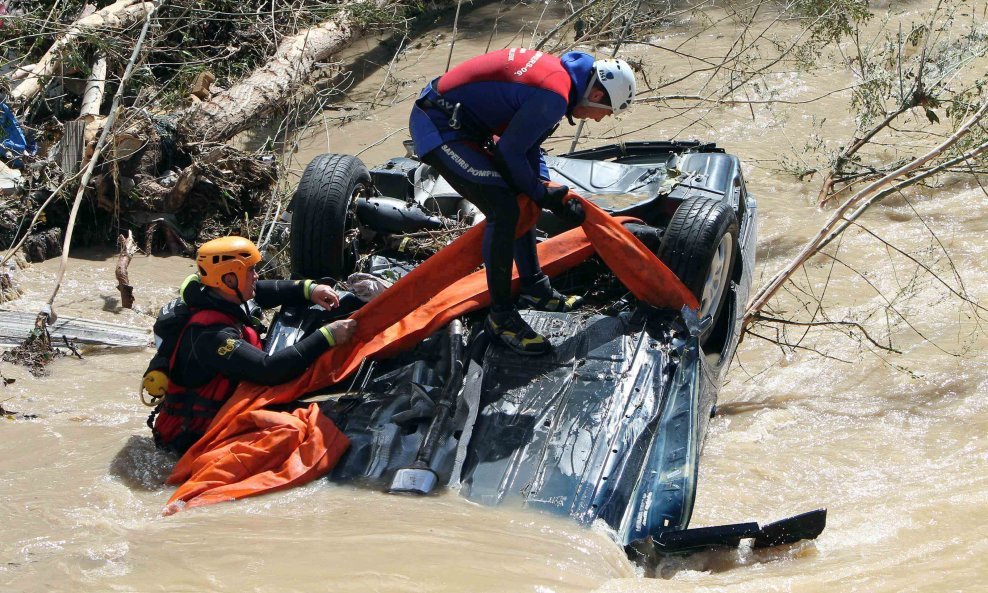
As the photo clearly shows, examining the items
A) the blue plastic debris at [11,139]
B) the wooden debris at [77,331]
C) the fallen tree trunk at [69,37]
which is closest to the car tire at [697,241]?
the wooden debris at [77,331]

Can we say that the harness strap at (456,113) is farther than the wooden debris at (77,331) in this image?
No

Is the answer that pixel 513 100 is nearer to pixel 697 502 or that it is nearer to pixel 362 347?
pixel 362 347

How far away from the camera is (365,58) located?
508 inches

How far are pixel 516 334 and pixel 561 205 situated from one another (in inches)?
25.4

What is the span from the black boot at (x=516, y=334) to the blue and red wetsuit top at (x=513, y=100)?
572mm

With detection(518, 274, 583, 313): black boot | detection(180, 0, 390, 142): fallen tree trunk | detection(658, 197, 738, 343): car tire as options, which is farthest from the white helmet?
detection(180, 0, 390, 142): fallen tree trunk

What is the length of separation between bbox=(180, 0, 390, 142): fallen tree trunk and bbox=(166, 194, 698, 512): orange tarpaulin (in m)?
4.57

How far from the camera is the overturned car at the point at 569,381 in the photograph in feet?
13.0

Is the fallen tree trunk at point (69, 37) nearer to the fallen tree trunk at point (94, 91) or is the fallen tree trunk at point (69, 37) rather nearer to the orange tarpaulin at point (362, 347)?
the fallen tree trunk at point (94, 91)

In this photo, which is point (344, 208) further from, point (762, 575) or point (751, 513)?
point (762, 575)

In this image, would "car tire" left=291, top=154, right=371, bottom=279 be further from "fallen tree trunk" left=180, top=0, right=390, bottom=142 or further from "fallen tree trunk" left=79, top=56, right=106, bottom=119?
"fallen tree trunk" left=79, top=56, right=106, bottom=119

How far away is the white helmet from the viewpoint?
15.1ft

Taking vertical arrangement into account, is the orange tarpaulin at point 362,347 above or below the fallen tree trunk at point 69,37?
below

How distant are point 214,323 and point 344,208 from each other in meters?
1.08
